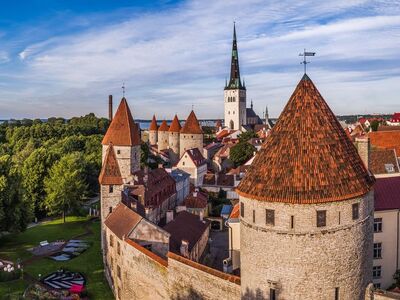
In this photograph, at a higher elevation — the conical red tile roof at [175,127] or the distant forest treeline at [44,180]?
the conical red tile roof at [175,127]

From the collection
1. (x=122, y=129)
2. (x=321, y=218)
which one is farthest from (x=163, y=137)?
(x=321, y=218)

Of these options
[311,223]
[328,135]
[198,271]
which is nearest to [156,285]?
[198,271]

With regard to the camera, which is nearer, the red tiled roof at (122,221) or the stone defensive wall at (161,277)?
the stone defensive wall at (161,277)

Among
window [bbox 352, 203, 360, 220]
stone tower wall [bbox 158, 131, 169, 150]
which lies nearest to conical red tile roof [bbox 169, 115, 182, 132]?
stone tower wall [bbox 158, 131, 169, 150]

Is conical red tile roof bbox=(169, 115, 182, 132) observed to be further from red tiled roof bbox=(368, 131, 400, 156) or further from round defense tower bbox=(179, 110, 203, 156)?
red tiled roof bbox=(368, 131, 400, 156)

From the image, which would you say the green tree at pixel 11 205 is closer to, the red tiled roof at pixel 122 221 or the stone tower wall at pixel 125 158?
the stone tower wall at pixel 125 158

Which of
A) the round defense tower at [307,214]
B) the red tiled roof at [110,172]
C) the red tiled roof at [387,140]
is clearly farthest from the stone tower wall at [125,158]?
the red tiled roof at [387,140]

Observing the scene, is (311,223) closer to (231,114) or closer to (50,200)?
(50,200)

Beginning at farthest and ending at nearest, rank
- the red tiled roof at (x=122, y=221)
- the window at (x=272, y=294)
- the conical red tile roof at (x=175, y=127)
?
the conical red tile roof at (x=175, y=127) < the red tiled roof at (x=122, y=221) < the window at (x=272, y=294)
